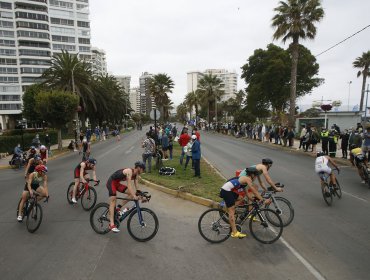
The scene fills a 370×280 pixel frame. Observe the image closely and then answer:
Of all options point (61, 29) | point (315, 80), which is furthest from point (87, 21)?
point (315, 80)

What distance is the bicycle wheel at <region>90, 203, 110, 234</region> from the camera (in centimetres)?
638

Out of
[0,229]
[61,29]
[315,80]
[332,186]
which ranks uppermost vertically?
[61,29]

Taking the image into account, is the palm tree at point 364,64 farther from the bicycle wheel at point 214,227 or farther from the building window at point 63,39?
the building window at point 63,39

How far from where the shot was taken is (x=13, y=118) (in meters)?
72.3

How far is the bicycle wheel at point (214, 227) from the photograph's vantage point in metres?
6.00

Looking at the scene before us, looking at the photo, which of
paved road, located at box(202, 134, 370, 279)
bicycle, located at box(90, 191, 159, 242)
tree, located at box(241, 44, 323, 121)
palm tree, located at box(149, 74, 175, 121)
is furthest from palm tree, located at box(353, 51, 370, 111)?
bicycle, located at box(90, 191, 159, 242)

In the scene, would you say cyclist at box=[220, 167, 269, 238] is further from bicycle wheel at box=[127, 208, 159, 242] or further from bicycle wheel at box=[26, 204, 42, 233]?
bicycle wheel at box=[26, 204, 42, 233]

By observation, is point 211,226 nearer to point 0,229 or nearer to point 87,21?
point 0,229

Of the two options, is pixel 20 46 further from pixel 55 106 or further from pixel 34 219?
pixel 34 219

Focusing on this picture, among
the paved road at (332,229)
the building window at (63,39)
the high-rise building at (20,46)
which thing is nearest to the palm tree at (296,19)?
the paved road at (332,229)

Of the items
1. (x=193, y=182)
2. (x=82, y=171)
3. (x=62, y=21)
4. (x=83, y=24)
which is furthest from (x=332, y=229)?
(x=83, y=24)

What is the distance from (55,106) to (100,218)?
19.7 m

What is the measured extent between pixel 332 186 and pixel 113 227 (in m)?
6.30

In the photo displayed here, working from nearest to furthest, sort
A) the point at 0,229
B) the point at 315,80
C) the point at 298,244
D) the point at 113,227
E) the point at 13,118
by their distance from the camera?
the point at 298,244, the point at 113,227, the point at 0,229, the point at 315,80, the point at 13,118
